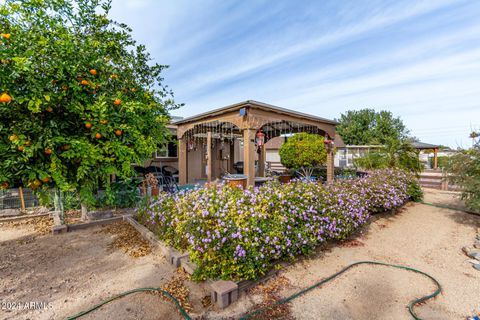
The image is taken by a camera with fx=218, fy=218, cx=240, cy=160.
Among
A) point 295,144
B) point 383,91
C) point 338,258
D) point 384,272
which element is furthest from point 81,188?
point 383,91

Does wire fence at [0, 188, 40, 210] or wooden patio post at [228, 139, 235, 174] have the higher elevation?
wooden patio post at [228, 139, 235, 174]

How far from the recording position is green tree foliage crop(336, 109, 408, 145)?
104 ft

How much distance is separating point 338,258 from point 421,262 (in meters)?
1.34

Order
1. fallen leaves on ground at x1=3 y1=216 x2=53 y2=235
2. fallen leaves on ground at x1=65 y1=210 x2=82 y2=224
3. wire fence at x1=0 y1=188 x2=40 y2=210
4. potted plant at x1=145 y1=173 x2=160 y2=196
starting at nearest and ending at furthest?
fallen leaves on ground at x1=3 y1=216 x2=53 y2=235
fallen leaves on ground at x1=65 y1=210 x2=82 y2=224
wire fence at x1=0 y1=188 x2=40 y2=210
potted plant at x1=145 y1=173 x2=160 y2=196

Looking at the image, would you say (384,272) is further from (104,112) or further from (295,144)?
(295,144)

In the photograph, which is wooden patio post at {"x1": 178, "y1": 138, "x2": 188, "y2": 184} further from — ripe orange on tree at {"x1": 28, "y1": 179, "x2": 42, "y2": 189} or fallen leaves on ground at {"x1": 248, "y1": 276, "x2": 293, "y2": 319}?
fallen leaves on ground at {"x1": 248, "y1": 276, "x2": 293, "y2": 319}

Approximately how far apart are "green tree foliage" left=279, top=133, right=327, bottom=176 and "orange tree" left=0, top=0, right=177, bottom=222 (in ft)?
29.6

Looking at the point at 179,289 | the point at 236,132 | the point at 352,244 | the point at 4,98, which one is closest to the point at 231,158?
the point at 236,132

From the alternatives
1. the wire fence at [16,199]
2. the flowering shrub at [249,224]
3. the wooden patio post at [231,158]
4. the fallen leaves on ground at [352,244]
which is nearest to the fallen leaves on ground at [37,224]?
the wire fence at [16,199]

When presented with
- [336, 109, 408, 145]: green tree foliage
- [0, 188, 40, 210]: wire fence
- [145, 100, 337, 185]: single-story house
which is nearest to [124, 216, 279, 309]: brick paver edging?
[145, 100, 337, 185]: single-story house

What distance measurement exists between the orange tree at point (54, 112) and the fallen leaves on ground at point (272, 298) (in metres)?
2.18

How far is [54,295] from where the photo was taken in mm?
2557

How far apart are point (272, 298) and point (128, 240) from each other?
2.96 meters

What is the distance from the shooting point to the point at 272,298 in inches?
99.6
